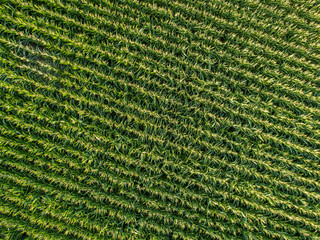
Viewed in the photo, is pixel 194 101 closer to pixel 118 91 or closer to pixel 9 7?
pixel 118 91

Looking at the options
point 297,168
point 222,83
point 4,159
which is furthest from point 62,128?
point 297,168

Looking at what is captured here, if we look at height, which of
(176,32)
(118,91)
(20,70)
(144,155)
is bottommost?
(144,155)

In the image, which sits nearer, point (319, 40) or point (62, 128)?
point (62, 128)

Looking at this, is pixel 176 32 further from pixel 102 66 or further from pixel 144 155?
pixel 144 155

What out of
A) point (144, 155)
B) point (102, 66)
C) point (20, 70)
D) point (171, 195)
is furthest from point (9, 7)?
point (171, 195)

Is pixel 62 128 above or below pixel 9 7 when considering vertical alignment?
below

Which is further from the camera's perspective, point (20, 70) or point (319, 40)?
point (319, 40)
